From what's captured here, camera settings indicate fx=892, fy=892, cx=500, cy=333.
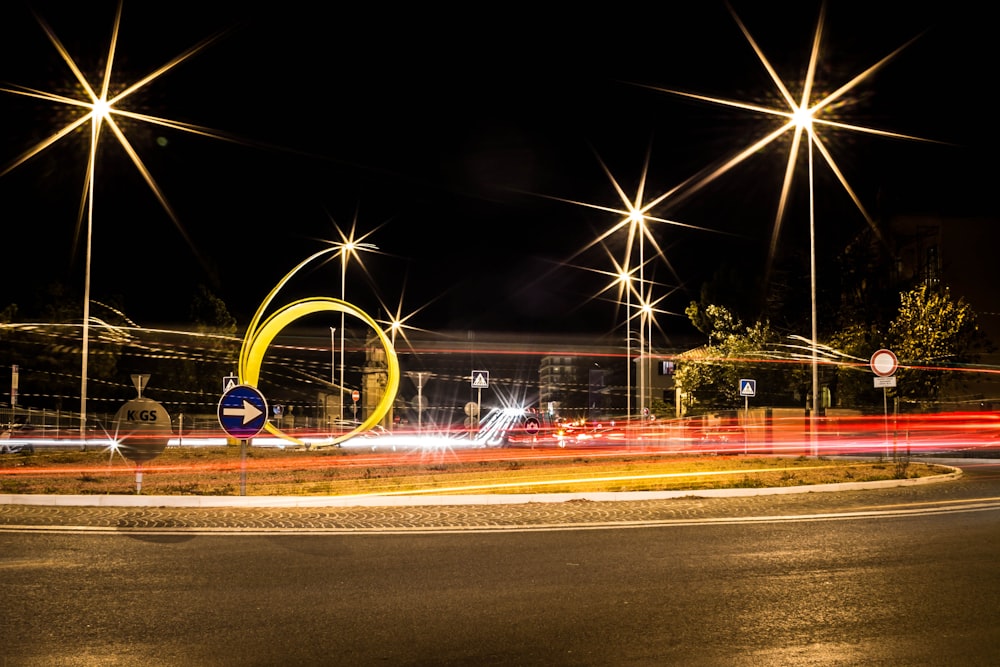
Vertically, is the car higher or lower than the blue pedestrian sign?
lower

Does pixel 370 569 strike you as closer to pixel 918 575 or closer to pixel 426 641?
pixel 426 641

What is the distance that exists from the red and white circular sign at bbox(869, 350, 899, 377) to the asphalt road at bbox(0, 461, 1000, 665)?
850 centimetres

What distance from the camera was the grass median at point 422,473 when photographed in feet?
59.8

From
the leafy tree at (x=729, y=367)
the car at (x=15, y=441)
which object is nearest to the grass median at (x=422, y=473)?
the car at (x=15, y=441)

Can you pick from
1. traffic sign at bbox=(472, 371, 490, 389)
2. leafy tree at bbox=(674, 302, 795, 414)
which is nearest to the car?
traffic sign at bbox=(472, 371, 490, 389)

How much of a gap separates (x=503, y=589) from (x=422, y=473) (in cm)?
1503

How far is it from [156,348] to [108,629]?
141 ft

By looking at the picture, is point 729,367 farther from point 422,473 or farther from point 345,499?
point 345,499

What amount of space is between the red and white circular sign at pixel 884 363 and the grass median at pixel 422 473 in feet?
7.78

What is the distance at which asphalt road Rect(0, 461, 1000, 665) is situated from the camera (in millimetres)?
6164

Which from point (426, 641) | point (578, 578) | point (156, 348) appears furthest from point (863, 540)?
point (156, 348)

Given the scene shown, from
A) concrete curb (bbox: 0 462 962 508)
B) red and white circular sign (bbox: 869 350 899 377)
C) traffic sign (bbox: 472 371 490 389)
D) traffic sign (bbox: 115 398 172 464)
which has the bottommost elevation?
concrete curb (bbox: 0 462 962 508)

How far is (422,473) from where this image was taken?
75.7 feet

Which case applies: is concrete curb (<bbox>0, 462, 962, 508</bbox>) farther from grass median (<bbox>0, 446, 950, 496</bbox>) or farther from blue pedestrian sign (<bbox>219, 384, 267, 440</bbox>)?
blue pedestrian sign (<bbox>219, 384, 267, 440</bbox>)
